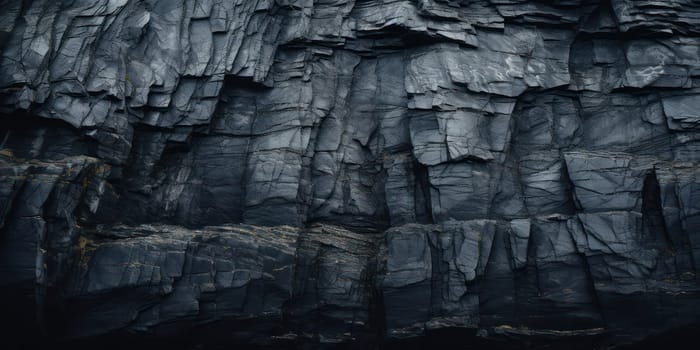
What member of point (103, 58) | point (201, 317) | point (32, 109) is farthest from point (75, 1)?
point (201, 317)

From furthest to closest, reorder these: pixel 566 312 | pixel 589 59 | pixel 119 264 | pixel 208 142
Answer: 1. pixel 589 59
2. pixel 208 142
3. pixel 566 312
4. pixel 119 264

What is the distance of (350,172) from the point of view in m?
21.9

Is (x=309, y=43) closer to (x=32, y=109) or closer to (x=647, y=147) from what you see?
(x=32, y=109)

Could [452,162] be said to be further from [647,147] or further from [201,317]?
[201,317]

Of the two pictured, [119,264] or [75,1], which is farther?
[75,1]

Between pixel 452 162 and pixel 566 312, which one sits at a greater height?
pixel 452 162

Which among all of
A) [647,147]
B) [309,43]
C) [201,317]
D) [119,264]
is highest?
[309,43]

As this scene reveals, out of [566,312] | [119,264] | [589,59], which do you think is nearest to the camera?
[119,264]

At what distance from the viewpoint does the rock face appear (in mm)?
18562

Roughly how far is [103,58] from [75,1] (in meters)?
2.43

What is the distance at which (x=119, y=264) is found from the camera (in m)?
18.4

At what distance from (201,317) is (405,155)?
856 cm

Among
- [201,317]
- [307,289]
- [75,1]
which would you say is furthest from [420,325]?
[75,1]

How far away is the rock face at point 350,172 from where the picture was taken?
18562 millimetres
